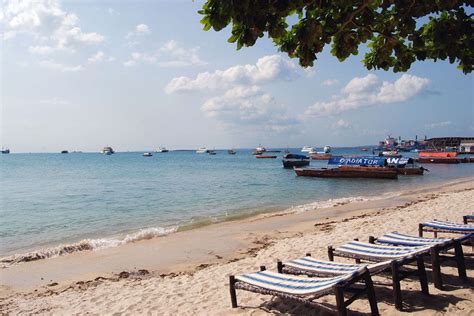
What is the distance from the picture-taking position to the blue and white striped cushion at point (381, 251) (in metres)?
5.87

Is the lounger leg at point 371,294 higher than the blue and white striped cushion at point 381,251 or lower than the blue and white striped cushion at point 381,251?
lower

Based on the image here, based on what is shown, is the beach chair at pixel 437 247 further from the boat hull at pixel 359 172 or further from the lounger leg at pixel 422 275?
the boat hull at pixel 359 172

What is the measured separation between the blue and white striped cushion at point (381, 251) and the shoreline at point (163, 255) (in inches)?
166

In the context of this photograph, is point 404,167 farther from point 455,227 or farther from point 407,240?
point 407,240

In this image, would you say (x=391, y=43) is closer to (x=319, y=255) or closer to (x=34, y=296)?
(x=319, y=255)

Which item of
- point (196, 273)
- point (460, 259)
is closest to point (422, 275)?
point (460, 259)

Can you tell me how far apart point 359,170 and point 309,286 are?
36864 mm

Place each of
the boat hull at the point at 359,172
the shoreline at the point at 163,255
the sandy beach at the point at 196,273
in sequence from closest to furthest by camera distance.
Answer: the sandy beach at the point at 196,273, the shoreline at the point at 163,255, the boat hull at the point at 359,172

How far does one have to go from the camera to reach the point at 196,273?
8.91 m

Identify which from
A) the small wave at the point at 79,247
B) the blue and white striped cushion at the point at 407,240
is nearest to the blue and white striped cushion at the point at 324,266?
the blue and white striped cushion at the point at 407,240

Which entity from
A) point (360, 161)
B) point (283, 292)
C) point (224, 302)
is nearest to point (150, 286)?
point (224, 302)

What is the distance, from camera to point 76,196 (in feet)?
98.7

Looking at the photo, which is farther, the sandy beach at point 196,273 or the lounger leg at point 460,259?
the lounger leg at point 460,259

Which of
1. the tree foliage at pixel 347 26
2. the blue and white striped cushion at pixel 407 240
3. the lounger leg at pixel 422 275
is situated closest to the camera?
the tree foliage at pixel 347 26
